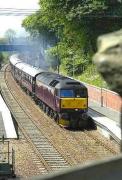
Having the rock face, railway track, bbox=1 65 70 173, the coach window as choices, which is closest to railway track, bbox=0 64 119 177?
railway track, bbox=1 65 70 173

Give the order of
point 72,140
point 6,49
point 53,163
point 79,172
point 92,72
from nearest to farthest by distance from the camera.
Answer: point 79,172, point 53,163, point 72,140, point 92,72, point 6,49

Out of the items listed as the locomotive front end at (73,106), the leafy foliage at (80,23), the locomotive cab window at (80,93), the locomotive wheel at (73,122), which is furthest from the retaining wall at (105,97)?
the leafy foliage at (80,23)

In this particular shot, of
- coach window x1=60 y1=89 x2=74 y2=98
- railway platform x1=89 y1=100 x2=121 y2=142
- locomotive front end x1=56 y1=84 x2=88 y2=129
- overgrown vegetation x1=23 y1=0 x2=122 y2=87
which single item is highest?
overgrown vegetation x1=23 y1=0 x2=122 y2=87

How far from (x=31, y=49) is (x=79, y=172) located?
4669 inches

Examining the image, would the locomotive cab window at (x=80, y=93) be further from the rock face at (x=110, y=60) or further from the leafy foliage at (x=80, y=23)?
the rock face at (x=110, y=60)

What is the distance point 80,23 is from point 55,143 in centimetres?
2739

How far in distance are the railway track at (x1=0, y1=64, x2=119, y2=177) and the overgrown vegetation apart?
14.6m

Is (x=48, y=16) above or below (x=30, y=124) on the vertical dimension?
above

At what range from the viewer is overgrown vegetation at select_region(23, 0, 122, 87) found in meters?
46.2

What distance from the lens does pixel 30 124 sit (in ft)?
101

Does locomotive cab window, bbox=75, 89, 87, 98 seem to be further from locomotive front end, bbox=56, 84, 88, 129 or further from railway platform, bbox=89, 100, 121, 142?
railway platform, bbox=89, 100, 121, 142

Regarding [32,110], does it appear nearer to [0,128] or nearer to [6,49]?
[0,128]

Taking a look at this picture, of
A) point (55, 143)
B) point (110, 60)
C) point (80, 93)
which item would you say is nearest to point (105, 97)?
point (80, 93)

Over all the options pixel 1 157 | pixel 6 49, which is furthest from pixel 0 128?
pixel 6 49
